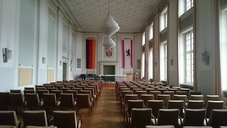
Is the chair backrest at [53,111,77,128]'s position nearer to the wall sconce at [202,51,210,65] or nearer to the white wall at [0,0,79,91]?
the white wall at [0,0,79,91]

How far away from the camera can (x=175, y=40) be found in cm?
1027

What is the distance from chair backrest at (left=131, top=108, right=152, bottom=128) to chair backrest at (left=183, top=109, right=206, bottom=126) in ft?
2.08

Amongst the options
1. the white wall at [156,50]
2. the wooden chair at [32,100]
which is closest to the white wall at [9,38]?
the wooden chair at [32,100]

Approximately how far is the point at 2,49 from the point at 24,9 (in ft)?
8.87

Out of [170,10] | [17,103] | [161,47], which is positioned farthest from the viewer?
[161,47]

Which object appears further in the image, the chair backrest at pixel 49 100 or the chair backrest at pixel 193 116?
the chair backrest at pixel 49 100

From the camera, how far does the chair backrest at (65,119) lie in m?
2.93

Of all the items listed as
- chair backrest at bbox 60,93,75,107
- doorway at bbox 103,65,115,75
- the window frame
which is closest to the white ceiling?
the window frame

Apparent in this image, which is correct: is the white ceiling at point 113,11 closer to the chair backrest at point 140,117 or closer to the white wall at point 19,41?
the white wall at point 19,41

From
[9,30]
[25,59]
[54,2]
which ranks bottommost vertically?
[25,59]

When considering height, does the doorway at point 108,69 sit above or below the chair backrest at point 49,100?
above

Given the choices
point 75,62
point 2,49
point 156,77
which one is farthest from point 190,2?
point 75,62

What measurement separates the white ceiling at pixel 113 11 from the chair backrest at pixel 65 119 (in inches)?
419

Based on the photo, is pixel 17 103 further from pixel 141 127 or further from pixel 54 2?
pixel 54 2
